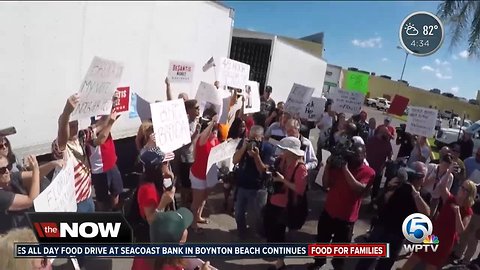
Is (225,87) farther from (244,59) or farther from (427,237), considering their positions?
(244,59)

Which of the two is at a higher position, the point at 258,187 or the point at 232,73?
the point at 232,73

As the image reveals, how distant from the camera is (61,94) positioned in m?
3.23

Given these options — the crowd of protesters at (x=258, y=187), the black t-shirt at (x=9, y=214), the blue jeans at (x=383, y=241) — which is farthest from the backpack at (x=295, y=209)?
the black t-shirt at (x=9, y=214)


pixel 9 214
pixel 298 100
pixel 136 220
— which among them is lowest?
pixel 136 220

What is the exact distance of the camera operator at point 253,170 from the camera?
3922 millimetres

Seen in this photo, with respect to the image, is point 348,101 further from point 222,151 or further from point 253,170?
point 222,151

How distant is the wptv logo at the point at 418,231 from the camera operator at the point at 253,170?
1.53 metres

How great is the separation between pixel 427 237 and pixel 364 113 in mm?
4613

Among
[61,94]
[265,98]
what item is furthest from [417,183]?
[265,98]

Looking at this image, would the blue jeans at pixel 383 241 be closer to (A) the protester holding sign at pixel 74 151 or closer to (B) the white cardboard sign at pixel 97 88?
(A) the protester holding sign at pixel 74 151

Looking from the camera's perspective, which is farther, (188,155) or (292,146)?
(188,155)

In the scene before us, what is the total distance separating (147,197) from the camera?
8.29 feet

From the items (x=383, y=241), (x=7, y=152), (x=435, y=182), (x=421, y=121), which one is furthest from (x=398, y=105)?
(x=7, y=152)

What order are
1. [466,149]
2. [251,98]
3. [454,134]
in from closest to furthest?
[454,134]
[466,149]
[251,98]
